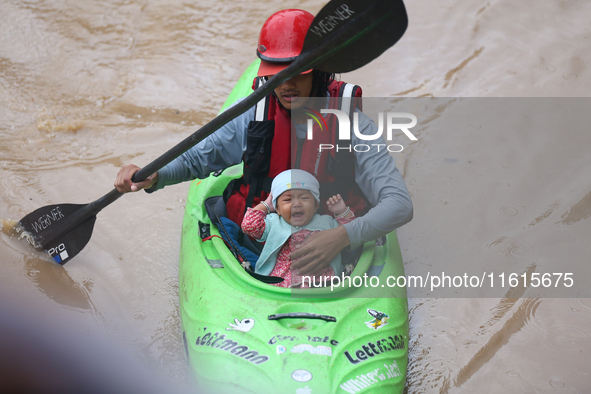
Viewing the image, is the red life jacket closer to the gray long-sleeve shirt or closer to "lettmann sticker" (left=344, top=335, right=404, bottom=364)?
the gray long-sleeve shirt

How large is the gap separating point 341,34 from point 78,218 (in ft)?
5.61

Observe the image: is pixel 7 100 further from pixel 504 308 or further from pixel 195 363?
pixel 504 308

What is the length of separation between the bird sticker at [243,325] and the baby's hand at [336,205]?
567mm

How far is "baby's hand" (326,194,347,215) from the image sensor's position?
2.12 m

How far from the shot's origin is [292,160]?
216 cm

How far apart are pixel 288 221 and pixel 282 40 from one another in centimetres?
72

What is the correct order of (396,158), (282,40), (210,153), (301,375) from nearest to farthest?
(301,375), (282,40), (210,153), (396,158)

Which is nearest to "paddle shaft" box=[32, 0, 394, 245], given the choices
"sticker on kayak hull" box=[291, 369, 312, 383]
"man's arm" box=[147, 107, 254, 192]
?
"man's arm" box=[147, 107, 254, 192]

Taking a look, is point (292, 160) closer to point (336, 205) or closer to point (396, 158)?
point (336, 205)

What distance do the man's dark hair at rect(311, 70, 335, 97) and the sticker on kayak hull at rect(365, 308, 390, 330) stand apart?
921 millimetres

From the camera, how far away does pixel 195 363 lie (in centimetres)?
192

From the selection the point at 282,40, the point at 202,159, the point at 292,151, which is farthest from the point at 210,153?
the point at 282,40

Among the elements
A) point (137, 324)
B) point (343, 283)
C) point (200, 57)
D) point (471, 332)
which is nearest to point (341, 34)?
point (343, 283)

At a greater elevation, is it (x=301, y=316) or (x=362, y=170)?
(x=362, y=170)
